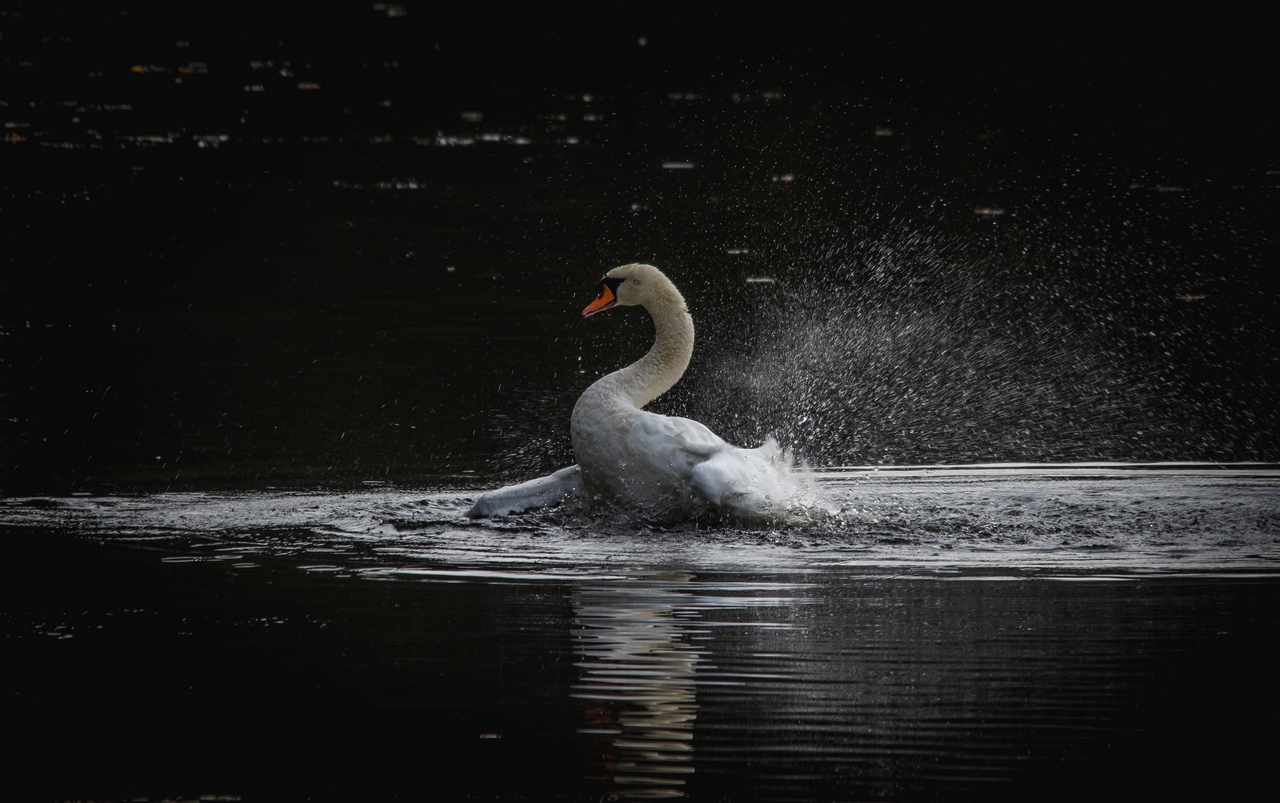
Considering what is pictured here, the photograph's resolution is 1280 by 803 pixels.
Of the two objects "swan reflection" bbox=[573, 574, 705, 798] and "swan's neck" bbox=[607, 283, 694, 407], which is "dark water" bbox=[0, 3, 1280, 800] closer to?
"swan reflection" bbox=[573, 574, 705, 798]

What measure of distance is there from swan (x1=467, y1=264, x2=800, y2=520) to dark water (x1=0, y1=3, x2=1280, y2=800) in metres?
0.20

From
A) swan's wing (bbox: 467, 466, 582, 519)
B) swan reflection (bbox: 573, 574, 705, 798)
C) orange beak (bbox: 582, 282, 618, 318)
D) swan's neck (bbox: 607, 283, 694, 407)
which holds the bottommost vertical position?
swan reflection (bbox: 573, 574, 705, 798)

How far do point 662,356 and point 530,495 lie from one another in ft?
3.36

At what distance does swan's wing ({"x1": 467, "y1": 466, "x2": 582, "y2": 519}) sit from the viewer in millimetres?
8055

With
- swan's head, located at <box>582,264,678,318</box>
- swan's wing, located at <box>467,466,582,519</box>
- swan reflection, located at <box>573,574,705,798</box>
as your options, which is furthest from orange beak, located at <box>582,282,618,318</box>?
swan reflection, located at <box>573,574,705,798</box>

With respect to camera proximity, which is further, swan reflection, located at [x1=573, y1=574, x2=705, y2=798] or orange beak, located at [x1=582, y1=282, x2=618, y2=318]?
orange beak, located at [x1=582, y1=282, x2=618, y2=318]

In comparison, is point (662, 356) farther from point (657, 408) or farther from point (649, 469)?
point (657, 408)

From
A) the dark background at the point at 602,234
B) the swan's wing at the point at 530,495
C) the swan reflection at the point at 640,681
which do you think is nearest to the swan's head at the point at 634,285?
the swan's wing at the point at 530,495

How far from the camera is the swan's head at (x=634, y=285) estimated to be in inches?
338

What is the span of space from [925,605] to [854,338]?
780 cm

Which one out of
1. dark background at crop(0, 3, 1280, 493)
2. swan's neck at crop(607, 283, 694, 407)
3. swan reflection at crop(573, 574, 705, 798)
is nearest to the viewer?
swan reflection at crop(573, 574, 705, 798)

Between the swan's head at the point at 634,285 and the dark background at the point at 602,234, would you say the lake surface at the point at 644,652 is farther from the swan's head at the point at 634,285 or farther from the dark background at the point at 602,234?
the dark background at the point at 602,234

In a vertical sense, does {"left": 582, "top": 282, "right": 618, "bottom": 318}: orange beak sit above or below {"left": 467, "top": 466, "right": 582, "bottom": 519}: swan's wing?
above

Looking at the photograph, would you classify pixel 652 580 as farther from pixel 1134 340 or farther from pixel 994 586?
pixel 1134 340
